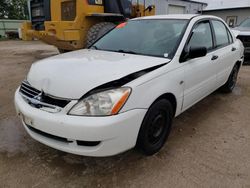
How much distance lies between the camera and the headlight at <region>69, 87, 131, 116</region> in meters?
1.96

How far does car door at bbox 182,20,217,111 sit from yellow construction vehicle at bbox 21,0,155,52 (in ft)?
10.3

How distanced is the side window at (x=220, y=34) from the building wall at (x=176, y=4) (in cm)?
1483

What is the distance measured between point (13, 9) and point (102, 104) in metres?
33.9

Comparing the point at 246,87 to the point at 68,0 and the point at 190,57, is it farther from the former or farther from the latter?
the point at 68,0

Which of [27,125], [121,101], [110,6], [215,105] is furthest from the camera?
[110,6]

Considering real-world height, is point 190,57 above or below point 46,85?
above

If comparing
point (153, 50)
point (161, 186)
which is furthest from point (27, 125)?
point (153, 50)

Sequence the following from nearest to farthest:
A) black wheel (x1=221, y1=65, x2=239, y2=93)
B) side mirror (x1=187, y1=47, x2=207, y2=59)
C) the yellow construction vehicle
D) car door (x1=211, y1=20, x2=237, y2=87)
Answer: side mirror (x1=187, y1=47, x2=207, y2=59) < car door (x1=211, y1=20, x2=237, y2=87) < black wheel (x1=221, y1=65, x2=239, y2=93) < the yellow construction vehicle

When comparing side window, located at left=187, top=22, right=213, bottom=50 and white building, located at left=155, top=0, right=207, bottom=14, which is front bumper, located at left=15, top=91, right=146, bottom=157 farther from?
white building, located at left=155, top=0, right=207, bottom=14

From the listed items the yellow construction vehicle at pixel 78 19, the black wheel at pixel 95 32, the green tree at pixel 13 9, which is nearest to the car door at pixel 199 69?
the black wheel at pixel 95 32

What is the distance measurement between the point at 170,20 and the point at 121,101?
5.88 feet

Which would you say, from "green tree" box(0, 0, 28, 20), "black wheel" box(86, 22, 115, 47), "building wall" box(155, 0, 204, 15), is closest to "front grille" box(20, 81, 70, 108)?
"black wheel" box(86, 22, 115, 47)

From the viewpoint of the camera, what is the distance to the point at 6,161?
2.48 m

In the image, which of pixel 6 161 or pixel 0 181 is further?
pixel 6 161
